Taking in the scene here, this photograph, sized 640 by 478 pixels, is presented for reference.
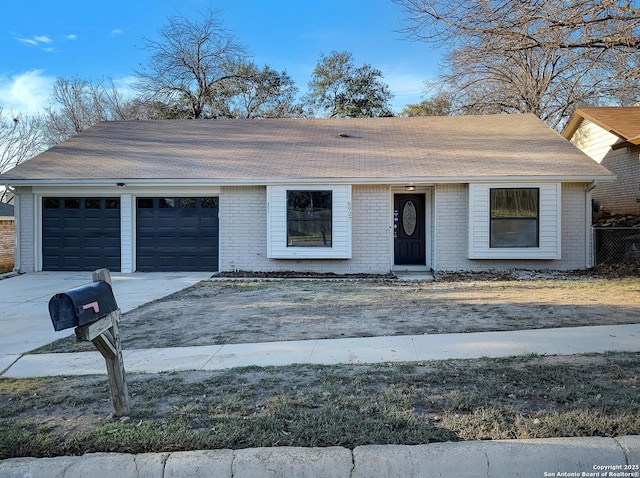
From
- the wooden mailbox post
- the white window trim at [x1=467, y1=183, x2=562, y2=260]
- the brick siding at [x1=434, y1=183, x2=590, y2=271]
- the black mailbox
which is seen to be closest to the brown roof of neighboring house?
the brick siding at [x1=434, y1=183, x2=590, y2=271]

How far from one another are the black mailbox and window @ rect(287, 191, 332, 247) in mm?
9653

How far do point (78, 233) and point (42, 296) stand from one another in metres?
4.36

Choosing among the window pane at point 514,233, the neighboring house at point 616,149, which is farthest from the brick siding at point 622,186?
the window pane at point 514,233

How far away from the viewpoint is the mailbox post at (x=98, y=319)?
10.6 feet

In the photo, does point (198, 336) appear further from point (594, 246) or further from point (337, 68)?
point (337, 68)

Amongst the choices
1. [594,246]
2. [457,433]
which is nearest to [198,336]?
[457,433]

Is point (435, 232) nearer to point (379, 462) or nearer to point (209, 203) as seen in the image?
point (209, 203)

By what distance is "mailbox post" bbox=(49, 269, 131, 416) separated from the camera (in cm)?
322

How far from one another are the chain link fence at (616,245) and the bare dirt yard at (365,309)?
2.92 m

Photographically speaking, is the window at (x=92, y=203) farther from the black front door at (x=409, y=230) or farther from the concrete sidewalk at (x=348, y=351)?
the concrete sidewalk at (x=348, y=351)

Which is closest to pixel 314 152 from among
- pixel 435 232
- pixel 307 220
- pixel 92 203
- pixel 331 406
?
pixel 307 220

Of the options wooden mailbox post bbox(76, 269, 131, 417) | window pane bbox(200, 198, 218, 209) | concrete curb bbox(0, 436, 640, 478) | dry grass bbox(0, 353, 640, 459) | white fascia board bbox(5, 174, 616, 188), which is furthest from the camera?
window pane bbox(200, 198, 218, 209)

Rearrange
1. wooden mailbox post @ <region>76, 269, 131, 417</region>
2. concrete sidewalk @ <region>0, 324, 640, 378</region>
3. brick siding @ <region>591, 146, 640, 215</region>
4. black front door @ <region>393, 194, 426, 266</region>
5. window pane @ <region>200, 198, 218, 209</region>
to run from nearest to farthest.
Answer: wooden mailbox post @ <region>76, 269, 131, 417</region> → concrete sidewalk @ <region>0, 324, 640, 378</region> → window pane @ <region>200, 198, 218, 209</region> → black front door @ <region>393, 194, 426, 266</region> → brick siding @ <region>591, 146, 640, 215</region>

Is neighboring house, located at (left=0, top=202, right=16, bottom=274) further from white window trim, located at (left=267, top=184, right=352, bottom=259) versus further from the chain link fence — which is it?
the chain link fence
